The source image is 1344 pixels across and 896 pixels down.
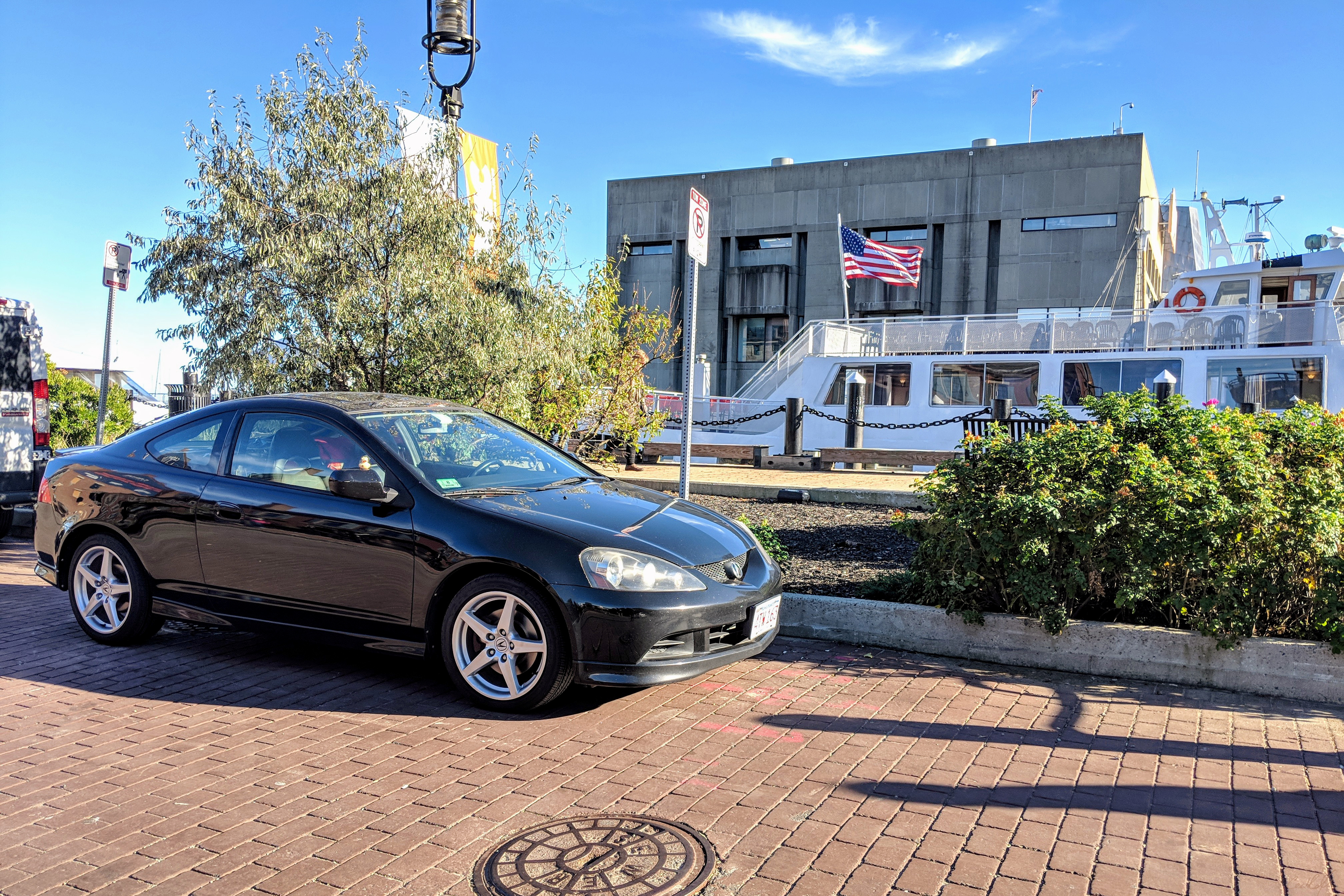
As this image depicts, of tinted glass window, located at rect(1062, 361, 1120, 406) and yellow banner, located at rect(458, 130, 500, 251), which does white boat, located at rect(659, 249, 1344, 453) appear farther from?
yellow banner, located at rect(458, 130, 500, 251)

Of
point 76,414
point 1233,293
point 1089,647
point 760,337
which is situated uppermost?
point 760,337

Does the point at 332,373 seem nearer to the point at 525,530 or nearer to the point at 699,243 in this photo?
the point at 699,243

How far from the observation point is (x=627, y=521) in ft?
15.8

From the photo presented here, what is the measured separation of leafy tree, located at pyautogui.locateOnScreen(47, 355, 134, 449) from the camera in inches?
609

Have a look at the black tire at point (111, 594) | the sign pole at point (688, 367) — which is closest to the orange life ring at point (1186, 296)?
the sign pole at point (688, 367)

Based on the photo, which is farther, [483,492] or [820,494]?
[820,494]

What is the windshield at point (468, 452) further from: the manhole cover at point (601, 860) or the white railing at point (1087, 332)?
the white railing at point (1087, 332)

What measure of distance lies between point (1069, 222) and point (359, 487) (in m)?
36.9

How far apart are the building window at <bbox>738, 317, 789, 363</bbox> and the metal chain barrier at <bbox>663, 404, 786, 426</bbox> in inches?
675

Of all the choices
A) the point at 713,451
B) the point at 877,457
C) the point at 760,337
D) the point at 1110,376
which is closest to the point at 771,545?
the point at 877,457

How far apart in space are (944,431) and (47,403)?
1729 cm

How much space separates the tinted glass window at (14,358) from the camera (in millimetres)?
9406

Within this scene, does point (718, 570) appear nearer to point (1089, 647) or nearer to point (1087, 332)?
point (1089, 647)

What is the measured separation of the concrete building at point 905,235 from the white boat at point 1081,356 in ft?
28.6
